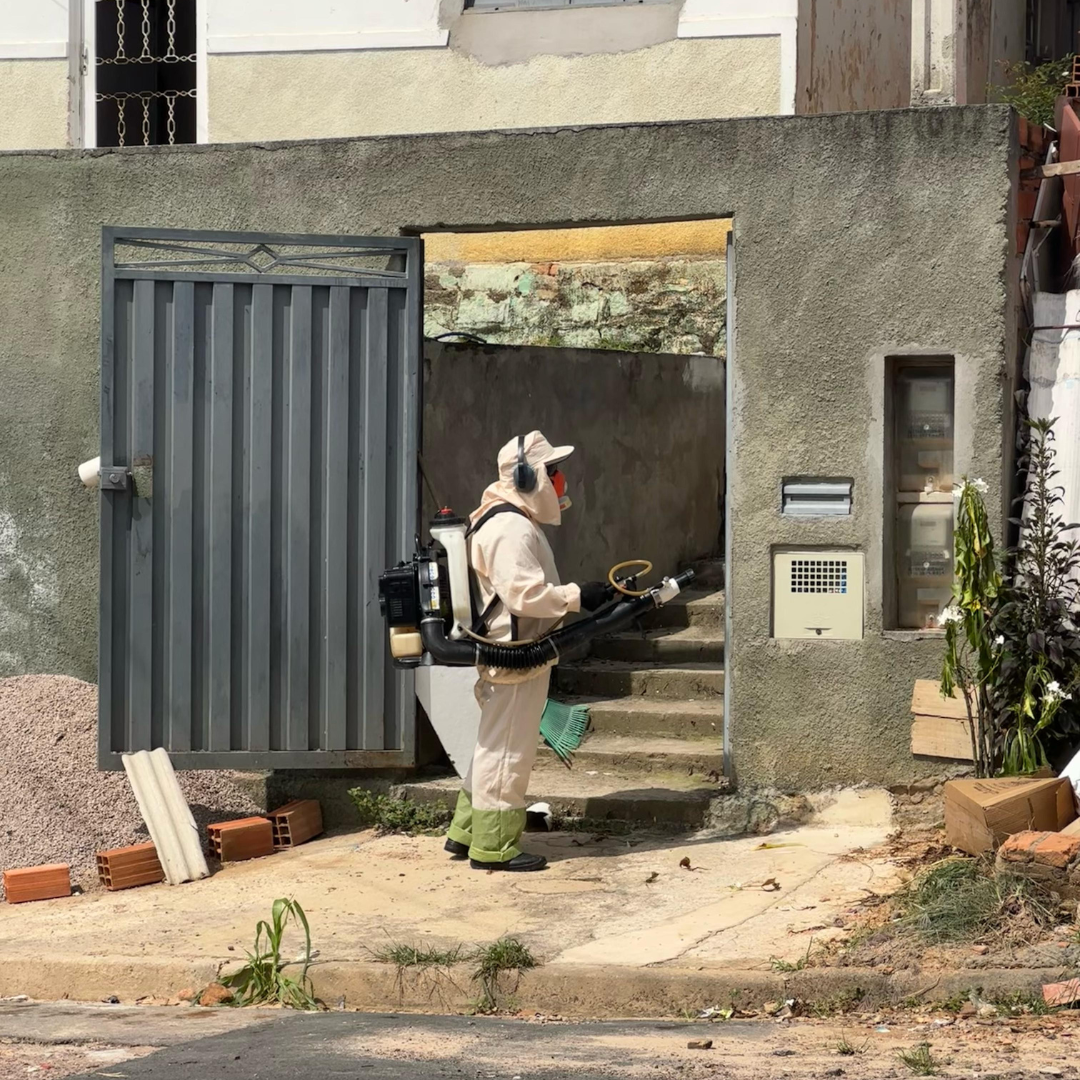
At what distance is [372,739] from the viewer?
838cm

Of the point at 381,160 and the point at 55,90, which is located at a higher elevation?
the point at 55,90

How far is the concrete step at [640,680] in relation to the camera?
9508mm

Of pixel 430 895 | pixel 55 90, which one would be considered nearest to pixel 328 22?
pixel 55 90

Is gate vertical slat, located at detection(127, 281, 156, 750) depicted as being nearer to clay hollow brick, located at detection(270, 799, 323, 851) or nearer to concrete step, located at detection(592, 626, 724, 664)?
clay hollow brick, located at detection(270, 799, 323, 851)

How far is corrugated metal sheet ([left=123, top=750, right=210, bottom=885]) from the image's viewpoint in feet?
25.7

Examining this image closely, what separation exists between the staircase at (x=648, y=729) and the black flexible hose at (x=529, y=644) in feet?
3.43

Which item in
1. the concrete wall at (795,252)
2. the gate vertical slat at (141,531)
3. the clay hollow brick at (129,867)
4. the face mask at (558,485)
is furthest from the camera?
the gate vertical slat at (141,531)

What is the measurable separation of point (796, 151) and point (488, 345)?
2.60 metres

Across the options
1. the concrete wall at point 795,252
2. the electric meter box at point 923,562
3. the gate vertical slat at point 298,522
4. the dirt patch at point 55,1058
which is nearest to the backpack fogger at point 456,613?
the gate vertical slat at point 298,522

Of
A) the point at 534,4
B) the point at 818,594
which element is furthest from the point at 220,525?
the point at 534,4

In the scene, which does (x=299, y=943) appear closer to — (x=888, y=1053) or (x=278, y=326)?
(x=888, y=1053)

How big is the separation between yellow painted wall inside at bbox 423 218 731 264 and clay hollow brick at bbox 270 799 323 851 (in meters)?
5.77

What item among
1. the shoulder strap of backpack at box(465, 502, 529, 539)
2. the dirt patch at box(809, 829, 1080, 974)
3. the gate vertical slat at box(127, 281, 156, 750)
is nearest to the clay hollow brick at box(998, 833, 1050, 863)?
the dirt patch at box(809, 829, 1080, 974)

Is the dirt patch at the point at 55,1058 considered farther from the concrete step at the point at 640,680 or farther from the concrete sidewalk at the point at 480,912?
the concrete step at the point at 640,680
